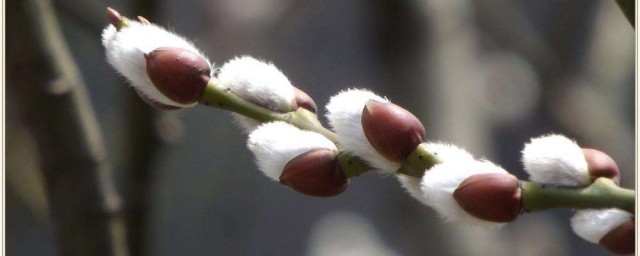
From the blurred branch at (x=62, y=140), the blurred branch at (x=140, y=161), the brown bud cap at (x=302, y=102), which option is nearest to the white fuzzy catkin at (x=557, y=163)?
the brown bud cap at (x=302, y=102)

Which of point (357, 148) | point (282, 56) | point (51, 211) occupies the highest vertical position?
point (282, 56)

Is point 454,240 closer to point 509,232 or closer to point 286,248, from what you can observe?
point 509,232

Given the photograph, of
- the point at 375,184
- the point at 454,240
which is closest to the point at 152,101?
the point at 454,240

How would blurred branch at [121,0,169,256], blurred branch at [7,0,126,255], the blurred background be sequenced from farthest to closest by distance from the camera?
the blurred background, blurred branch at [121,0,169,256], blurred branch at [7,0,126,255]

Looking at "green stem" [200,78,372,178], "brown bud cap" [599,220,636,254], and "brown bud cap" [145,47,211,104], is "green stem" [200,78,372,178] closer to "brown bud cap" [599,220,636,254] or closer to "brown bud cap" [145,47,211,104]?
"brown bud cap" [145,47,211,104]

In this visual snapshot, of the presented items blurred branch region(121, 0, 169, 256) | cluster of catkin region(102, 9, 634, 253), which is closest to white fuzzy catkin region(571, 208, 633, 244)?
cluster of catkin region(102, 9, 634, 253)

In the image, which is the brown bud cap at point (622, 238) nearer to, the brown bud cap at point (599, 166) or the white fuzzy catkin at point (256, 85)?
the brown bud cap at point (599, 166)
